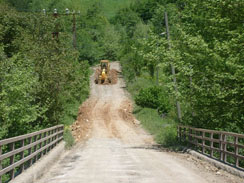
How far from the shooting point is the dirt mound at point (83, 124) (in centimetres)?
3309

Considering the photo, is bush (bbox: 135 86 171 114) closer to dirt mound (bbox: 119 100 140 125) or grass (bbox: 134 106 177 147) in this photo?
grass (bbox: 134 106 177 147)

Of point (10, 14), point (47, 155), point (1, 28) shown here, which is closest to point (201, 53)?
point (47, 155)

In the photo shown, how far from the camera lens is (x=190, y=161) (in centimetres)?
1478

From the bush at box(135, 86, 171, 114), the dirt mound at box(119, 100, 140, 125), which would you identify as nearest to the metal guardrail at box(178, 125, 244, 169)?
the dirt mound at box(119, 100, 140, 125)

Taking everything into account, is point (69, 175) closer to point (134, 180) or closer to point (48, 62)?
point (134, 180)

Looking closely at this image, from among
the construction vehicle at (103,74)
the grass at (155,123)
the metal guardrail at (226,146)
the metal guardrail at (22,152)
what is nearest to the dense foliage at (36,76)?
the metal guardrail at (22,152)

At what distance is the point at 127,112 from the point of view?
4381cm

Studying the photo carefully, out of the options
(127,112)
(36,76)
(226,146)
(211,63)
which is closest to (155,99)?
(127,112)

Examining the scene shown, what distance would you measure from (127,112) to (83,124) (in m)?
7.30

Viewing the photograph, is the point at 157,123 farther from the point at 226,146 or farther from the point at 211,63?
the point at 226,146

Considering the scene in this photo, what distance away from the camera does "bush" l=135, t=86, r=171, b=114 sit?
43.1 meters

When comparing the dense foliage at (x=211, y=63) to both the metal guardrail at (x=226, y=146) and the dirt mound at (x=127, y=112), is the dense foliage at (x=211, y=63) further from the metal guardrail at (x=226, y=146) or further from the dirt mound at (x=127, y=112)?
the dirt mound at (x=127, y=112)

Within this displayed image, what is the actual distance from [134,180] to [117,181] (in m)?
0.46

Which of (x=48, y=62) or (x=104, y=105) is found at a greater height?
(x=48, y=62)
